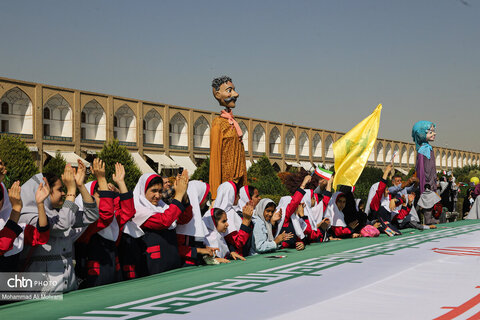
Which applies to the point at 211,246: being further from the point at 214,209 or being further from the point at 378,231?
the point at 378,231

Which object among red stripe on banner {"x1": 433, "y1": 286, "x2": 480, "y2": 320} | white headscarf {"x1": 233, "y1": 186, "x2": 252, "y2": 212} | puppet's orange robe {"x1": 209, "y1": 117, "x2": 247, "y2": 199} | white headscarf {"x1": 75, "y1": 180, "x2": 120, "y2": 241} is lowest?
red stripe on banner {"x1": 433, "y1": 286, "x2": 480, "y2": 320}

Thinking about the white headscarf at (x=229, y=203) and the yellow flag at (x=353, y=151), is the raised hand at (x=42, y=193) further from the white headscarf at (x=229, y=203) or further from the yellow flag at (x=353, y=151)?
the yellow flag at (x=353, y=151)

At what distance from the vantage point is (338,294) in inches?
169

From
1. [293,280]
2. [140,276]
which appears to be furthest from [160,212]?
[293,280]

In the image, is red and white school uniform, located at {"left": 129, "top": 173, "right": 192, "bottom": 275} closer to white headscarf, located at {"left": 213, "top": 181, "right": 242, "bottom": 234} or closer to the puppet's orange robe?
white headscarf, located at {"left": 213, "top": 181, "right": 242, "bottom": 234}

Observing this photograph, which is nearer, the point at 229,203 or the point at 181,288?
the point at 181,288

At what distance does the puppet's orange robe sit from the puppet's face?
267 millimetres

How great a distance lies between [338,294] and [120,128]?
36.4 meters

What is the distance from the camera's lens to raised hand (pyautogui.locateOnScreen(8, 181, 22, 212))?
409 centimetres

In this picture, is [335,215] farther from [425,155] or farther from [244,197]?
[425,155]

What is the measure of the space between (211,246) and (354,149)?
4.02 meters

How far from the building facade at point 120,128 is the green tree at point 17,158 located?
532 cm

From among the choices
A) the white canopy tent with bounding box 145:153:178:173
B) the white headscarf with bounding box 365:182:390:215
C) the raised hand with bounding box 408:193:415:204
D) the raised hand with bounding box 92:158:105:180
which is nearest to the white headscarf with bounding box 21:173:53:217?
the raised hand with bounding box 92:158:105:180

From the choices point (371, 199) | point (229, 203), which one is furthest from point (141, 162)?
point (229, 203)
